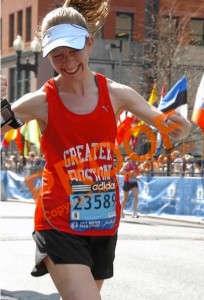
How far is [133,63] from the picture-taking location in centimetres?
4016

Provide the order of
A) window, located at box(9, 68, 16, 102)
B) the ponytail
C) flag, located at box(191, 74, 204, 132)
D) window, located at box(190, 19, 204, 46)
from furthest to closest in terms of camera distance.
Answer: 1. window, located at box(9, 68, 16, 102)
2. window, located at box(190, 19, 204, 46)
3. flag, located at box(191, 74, 204, 132)
4. the ponytail

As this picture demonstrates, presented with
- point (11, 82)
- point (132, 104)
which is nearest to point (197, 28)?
point (11, 82)

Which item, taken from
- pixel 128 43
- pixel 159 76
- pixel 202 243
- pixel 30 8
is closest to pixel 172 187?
pixel 202 243

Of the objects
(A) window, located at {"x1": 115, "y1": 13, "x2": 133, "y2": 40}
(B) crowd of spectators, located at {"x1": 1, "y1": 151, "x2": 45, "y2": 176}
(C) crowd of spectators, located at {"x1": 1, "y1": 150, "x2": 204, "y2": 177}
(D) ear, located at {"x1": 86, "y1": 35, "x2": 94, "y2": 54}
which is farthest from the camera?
(A) window, located at {"x1": 115, "y1": 13, "x2": 133, "y2": 40}

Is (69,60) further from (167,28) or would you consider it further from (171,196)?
(167,28)

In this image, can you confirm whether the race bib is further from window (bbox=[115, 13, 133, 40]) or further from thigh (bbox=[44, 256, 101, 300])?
window (bbox=[115, 13, 133, 40])

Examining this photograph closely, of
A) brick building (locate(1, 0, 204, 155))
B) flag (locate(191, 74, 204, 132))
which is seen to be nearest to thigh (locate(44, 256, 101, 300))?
flag (locate(191, 74, 204, 132))

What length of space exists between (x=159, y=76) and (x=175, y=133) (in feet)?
85.4

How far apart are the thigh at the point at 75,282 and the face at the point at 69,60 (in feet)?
3.46

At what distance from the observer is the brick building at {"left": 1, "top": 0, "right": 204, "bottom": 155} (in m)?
29.3

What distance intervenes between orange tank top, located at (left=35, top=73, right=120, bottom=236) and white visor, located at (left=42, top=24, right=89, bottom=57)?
0.98 ft

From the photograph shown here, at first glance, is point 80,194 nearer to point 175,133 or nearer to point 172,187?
point 175,133

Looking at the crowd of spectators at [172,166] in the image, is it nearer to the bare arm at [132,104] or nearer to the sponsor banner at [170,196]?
the sponsor banner at [170,196]

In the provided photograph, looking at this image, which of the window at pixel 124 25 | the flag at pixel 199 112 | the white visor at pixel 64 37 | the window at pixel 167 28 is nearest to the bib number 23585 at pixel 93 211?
the white visor at pixel 64 37
